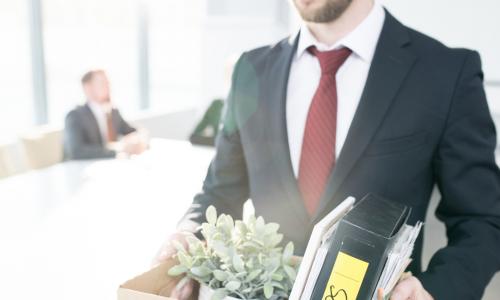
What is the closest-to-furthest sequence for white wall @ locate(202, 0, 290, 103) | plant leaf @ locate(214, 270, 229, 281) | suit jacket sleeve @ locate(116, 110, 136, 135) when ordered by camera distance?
plant leaf @ locate(214, 270, 229, 281) → suit jacket sleeve @ locate(116, 110, 136, 135) → white wall @ locate(202, 0, 290, 103)

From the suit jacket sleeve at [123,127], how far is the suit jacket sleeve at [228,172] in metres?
3.04

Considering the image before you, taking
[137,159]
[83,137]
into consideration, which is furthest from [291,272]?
[83,137]

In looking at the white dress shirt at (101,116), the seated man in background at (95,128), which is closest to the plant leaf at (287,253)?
the seated man in background at (95,128)

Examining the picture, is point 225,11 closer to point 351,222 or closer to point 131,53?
point 351,222

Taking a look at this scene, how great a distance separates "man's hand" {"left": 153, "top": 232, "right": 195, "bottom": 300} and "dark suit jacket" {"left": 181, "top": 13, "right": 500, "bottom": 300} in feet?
0.49

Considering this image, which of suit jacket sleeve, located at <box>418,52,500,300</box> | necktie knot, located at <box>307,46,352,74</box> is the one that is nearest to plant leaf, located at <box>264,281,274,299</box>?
suit jacket sleeve, located at <box>418,52,500,300</box>

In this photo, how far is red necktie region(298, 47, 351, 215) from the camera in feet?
3.94

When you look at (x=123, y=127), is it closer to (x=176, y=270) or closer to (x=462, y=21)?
(x=462, y=21)

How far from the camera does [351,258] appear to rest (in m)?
0.70

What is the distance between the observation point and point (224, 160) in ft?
4.41

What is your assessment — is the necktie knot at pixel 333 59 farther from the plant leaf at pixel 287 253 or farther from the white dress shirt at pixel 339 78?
the plant leaf at pixel 287 253

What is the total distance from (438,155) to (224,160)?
0.52 m

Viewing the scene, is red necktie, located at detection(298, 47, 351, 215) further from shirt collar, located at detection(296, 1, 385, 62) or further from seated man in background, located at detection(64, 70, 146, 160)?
seated man in background, located at detection(64, 70, 146, 160)

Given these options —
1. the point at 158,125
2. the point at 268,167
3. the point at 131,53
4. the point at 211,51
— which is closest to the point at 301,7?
the point at 268,167
